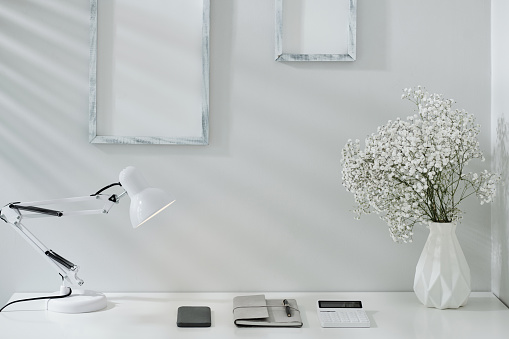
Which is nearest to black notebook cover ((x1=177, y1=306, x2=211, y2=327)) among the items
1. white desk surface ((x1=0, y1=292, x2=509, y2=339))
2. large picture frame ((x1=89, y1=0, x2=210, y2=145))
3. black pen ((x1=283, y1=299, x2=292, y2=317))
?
white desk surface ((x1=0, y1=292, x2=509, y2=339))

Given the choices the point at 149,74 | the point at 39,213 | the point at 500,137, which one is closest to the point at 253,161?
the point at 149,74

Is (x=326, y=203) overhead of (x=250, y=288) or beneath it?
overhead

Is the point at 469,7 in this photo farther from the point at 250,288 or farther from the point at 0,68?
the point at 0,68

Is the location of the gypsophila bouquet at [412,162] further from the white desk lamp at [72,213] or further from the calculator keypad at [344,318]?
the white desk lamp at [72,213]

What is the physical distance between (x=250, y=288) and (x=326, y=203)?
14.5 inches

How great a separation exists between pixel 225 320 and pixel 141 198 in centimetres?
41

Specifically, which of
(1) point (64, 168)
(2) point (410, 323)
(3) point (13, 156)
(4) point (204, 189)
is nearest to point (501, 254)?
(2) point (410, 323)

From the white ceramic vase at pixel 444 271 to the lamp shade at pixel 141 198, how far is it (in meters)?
Result: 0.76

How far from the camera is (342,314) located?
4.94ft

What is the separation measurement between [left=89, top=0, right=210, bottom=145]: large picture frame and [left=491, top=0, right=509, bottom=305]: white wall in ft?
2.95

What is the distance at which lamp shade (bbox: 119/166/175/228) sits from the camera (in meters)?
1.42

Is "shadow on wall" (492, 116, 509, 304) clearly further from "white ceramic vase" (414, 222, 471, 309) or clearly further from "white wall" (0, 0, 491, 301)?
"white ceramic vase" (414, 222, 471, 309)

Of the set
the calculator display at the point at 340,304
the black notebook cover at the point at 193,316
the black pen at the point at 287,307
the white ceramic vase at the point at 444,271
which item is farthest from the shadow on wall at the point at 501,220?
the black notebook cover at the point at 193,316

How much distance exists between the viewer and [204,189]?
1.77 metres
